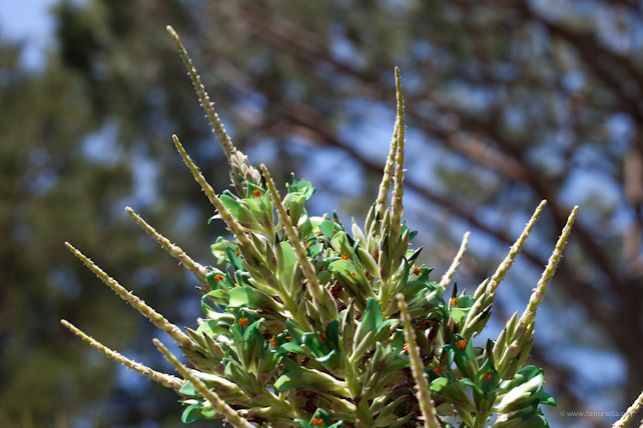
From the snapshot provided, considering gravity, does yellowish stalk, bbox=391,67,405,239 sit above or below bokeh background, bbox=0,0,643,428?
below

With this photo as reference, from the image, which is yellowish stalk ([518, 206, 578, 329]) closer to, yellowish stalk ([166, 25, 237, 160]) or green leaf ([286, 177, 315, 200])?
green leaf ([286, 177, 315, 200])

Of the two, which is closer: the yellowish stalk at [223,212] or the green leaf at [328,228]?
the yellowish stalk at [223,212]

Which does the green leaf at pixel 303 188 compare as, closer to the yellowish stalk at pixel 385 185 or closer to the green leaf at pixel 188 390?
the yellowish stalk at pixel 385 185

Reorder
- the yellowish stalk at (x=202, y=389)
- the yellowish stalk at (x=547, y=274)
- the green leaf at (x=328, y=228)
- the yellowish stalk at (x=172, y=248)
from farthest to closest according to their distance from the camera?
the green leaf at (x=328, y=228), the yellowish stalk at (x=172, y=248), the yellowish stalk at (x=547, y=274), the yellowish stalk at (x=202, y=389)

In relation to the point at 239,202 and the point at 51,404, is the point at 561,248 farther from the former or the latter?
the point at 51,404

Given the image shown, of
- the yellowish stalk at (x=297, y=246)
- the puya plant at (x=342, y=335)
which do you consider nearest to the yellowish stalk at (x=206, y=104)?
the puya plant at (x=342, y=335)

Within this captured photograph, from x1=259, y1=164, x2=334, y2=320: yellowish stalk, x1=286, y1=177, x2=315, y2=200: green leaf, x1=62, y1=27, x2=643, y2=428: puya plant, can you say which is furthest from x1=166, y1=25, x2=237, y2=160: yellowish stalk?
x1=259, y1=164, x2=334, y2=320: yellowish stalk

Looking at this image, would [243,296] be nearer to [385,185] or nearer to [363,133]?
[385,185]
